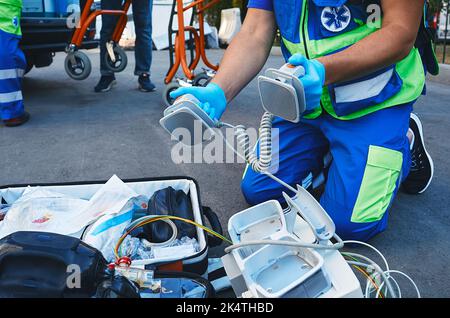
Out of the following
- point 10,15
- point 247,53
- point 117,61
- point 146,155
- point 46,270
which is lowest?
point 146,155

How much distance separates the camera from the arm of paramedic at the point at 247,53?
4.85 feet

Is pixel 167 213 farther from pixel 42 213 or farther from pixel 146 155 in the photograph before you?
pixel 146 155

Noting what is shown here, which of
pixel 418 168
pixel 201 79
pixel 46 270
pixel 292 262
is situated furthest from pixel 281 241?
pixel 201 79

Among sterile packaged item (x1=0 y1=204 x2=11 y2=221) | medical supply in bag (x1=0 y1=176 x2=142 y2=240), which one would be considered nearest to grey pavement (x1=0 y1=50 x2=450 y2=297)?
medical supply in bag (x1=0 y1=176 x2=142 y2=240)

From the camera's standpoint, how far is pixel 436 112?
338cm

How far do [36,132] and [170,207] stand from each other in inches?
69.8

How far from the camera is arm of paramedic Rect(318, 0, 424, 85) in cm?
131

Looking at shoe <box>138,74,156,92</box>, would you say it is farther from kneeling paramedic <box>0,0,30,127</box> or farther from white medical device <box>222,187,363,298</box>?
white medical device <box>222,187,363,298</box>

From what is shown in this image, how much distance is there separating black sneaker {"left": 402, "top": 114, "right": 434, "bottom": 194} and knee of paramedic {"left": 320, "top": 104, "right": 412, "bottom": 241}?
36 centimetres

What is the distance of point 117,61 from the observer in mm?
3818

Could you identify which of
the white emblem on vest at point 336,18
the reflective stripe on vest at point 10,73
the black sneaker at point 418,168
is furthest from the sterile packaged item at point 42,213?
the reflective stripe on vest at point 10,73

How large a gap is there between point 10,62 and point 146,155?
1.09 metres

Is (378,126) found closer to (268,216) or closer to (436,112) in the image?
(268,216)
